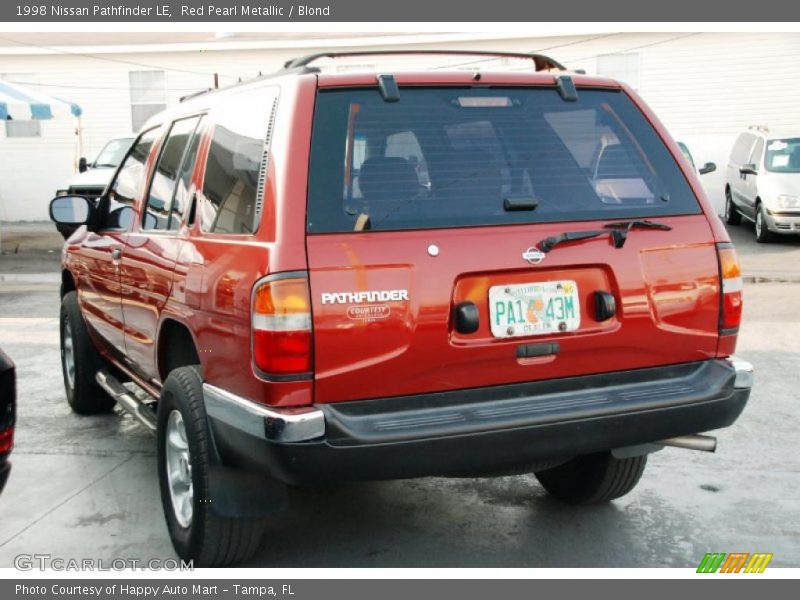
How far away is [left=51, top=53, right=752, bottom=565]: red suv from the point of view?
3242 millimetres

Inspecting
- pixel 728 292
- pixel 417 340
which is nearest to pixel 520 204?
pixel 417 340

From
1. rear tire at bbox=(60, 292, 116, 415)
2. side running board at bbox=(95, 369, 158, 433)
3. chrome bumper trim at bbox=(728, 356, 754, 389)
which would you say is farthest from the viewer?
rear tire at bbox=(60, 292, 116, 415)

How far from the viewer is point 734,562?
3930 millimetres

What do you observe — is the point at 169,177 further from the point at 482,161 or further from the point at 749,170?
the point at 749,170

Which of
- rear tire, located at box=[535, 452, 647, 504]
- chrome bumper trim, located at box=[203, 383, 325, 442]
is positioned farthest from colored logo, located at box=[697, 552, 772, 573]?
chrome bumper trim, located at box=[203, 383, 325, 442]

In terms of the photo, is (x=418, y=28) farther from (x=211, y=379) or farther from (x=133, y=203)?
(x=211, y=379)

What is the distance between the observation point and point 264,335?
3240 mm

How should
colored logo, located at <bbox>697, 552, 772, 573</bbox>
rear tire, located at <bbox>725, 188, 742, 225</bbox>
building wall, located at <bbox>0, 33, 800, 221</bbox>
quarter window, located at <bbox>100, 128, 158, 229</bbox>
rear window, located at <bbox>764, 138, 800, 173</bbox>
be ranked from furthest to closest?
1. building wall, located at <bbox>0, 33, 800, 221</bbox>
2. rear tire, located at <bbox>725, 188, 742, 225</bbox>
3. rear window, located at <bbox>764, 138, 800, 173</bbox>
4. quarter window, located at <bbox>100, 128, 158, 229</bbox>
5. colored logo, located at <bbox>697, 552, 772, 573</bbox>

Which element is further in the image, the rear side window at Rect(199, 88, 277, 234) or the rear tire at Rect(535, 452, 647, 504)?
the rear tire at Rect(535, 452, 647, 504)

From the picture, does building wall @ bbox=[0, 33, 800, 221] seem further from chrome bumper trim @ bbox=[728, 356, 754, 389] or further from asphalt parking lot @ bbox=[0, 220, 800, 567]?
chrome bumper trim @ bbox=[728, 356, 754, 389]

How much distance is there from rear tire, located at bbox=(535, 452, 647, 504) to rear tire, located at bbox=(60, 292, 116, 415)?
3112 millimetres

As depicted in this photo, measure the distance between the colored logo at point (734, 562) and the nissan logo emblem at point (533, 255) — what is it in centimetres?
145

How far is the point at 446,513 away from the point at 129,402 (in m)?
1.74

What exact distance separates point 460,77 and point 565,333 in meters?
1.03
